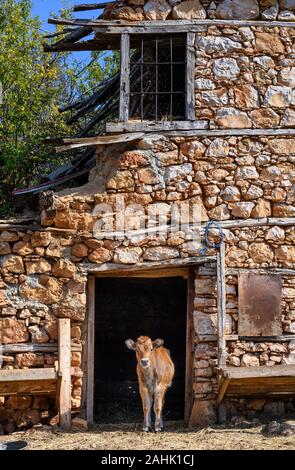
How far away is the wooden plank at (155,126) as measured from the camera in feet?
38.5

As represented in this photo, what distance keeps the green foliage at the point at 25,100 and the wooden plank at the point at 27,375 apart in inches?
223

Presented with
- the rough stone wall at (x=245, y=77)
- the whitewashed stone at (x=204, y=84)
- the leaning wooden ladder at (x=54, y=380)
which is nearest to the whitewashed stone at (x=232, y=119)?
the rough stone wall at (x=245, y=77)

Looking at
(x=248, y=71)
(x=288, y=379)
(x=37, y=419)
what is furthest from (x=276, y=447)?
(x=248, y=71)

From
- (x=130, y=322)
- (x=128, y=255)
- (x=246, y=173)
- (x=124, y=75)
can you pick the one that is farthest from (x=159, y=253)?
(x=130, y=322)

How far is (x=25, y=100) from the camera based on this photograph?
1759cm

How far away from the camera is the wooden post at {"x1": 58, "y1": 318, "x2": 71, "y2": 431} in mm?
11156

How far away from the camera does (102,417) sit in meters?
12.8

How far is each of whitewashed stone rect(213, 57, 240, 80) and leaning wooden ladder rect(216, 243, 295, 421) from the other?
2459 millimetres

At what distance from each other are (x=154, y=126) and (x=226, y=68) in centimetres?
133

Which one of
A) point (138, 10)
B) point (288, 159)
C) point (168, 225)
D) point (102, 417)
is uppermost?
point (138, 10)

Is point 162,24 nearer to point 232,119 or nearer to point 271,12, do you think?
point 271,12

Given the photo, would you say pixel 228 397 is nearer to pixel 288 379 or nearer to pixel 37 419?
pixel 288 379

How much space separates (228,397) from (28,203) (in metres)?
4.67

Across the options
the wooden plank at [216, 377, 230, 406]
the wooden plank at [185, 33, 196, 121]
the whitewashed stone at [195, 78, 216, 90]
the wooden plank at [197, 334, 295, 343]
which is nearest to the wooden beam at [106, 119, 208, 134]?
the wooden plank at [185, 33, 196, 121]
